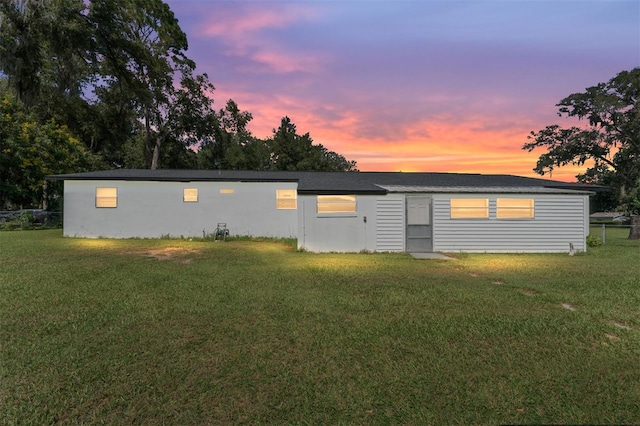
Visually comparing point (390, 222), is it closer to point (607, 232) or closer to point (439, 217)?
point (439, 217)

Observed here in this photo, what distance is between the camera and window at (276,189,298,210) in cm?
1556

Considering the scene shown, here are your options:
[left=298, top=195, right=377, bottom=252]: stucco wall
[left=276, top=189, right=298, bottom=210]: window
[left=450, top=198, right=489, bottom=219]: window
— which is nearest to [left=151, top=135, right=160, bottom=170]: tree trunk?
[left=276, top=189, right=298, bottom=210]: window

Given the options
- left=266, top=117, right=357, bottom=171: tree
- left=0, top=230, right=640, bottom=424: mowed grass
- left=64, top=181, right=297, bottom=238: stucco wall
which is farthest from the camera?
left=266, top=117, right=357, bottom=171: tree

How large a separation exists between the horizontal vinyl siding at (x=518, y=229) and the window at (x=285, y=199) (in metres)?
7.09

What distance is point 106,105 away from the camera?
2888 cm

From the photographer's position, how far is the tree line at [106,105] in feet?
55.3

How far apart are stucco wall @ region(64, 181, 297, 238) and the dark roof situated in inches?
12.4

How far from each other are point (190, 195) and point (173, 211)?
1.13 m

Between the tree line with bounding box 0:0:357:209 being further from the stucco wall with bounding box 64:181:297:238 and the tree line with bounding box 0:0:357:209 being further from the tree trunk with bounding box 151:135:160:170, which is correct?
the stucco wall with bounding box 64:181:297:238

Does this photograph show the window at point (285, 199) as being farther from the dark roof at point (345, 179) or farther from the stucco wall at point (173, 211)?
the dark roof at point (345, 179)

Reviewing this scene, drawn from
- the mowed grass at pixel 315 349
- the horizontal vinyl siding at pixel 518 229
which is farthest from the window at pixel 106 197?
the horizontal vinyl siding at pixel 518 229

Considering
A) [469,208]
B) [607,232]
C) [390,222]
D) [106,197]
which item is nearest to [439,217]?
[469,208]

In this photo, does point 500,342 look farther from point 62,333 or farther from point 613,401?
point 62,333

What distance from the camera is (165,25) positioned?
26.5 meters
